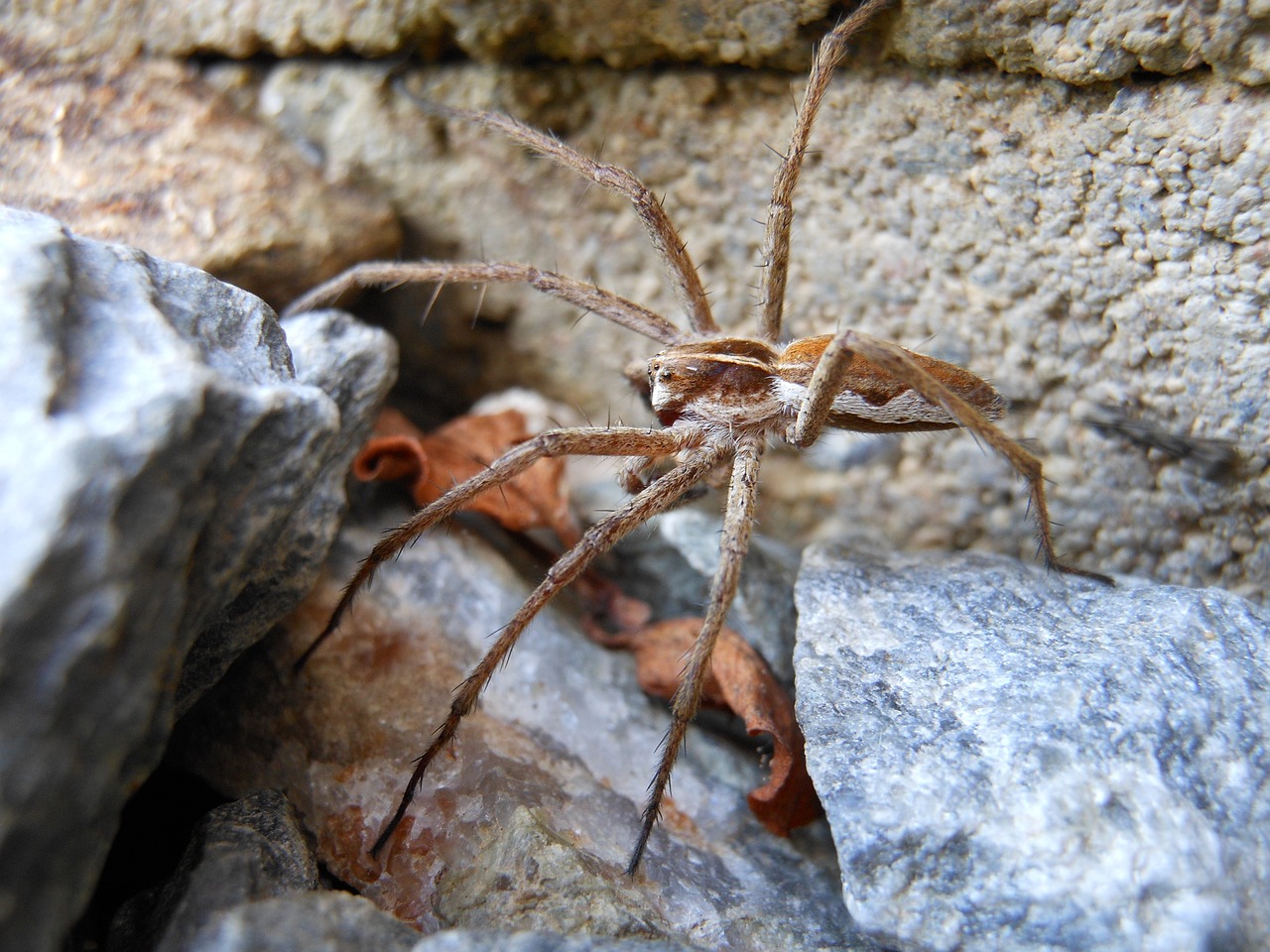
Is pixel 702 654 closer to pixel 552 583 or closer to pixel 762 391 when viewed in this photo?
pixel 552 583

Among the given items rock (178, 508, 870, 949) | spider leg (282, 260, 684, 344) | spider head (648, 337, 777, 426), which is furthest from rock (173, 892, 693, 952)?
spider leg (282, 260, 684, 344)

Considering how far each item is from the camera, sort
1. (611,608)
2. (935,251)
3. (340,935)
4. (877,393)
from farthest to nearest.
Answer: (611,608), (935,251), (877,393), (340,935)

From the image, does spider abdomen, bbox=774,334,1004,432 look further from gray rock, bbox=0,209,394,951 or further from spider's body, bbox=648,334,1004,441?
gray rock, bbox=0,209,394,951

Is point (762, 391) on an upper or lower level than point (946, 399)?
lower

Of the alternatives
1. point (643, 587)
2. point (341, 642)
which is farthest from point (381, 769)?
point (643, 587)

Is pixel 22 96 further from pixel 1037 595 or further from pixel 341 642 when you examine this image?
pixel 1037 595

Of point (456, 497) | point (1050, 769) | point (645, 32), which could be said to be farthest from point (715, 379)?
point (1050, 769)

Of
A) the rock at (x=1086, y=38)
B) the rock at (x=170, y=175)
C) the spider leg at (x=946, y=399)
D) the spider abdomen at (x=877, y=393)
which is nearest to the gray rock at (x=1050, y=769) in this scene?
the spider leg at (x=946, y=399)
